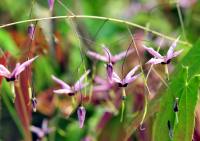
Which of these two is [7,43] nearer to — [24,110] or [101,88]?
[101,88]

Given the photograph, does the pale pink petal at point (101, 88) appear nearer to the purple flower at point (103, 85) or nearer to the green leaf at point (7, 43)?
the purple flower at point (103, 85)

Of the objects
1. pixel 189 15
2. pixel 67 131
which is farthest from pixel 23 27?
pixel 67 131

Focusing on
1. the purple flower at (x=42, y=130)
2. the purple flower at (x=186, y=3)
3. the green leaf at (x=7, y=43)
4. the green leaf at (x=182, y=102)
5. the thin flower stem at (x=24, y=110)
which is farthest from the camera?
the purple flower at (x=186, y=3)

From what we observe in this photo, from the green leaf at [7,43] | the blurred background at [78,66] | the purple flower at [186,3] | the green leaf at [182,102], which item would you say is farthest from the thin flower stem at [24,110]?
the purple flower at [186,3]

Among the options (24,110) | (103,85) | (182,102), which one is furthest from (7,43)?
(182,102)

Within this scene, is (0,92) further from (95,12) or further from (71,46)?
(95,12)
